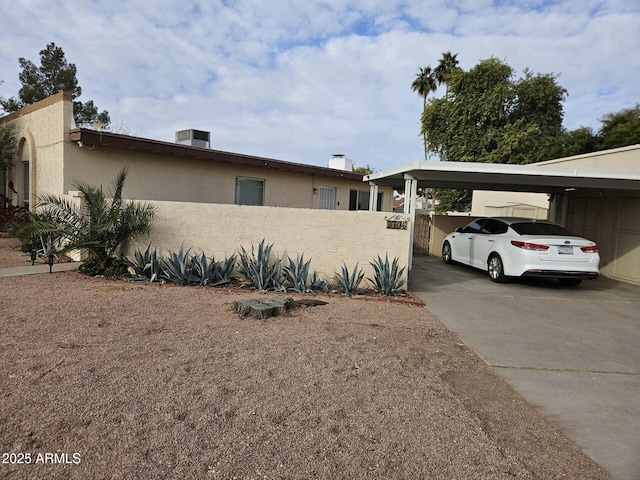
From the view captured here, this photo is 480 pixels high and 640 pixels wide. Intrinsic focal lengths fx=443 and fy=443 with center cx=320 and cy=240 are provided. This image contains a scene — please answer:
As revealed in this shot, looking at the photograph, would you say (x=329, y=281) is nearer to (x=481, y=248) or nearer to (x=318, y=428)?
(x=481, y=248)

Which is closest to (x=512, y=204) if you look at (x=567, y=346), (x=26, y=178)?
(x=567, y=346)

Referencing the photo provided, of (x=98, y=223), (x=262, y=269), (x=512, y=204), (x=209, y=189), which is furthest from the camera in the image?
(x=512, y=204)

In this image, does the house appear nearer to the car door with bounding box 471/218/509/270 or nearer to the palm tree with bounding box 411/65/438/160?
the car door with bounding box 471/218/509/270

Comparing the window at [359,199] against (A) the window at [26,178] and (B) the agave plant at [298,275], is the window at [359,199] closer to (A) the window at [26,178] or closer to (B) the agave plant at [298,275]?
(B) the agave plant at [298,275]

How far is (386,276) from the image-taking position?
8148 millimetres

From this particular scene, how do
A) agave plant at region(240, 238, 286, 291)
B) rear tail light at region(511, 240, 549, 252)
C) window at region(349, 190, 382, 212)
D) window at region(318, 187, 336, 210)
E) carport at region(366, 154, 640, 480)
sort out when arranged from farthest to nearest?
window at region(349, 190, 382, 212)
window at region(318, 187, 336, 210)
rear tail light at region(511, 240, 549, 252)
agave plant at region(240, 238, 286, 291)
carport at region(366, 154, 640, 480)

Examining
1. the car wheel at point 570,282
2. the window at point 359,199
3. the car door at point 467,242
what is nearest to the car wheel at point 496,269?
the car door at point 467,242

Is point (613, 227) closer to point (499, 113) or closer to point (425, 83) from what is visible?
point (499, 113)

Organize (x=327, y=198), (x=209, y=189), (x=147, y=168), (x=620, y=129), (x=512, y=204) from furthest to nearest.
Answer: (x=620, y=129), (x=512, y=204), (x=327, y=198), (x=209, y=189), (x=147, y=168)

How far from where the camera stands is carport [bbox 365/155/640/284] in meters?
8.77

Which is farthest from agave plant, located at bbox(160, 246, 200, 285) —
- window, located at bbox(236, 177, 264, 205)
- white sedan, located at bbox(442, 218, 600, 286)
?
white sedan, located at bbox(442, 218, 600, 286)

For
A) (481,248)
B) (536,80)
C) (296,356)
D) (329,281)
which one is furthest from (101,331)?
(536,80)

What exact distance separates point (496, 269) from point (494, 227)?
1123mm

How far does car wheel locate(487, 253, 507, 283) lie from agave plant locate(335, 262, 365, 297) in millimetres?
3707
